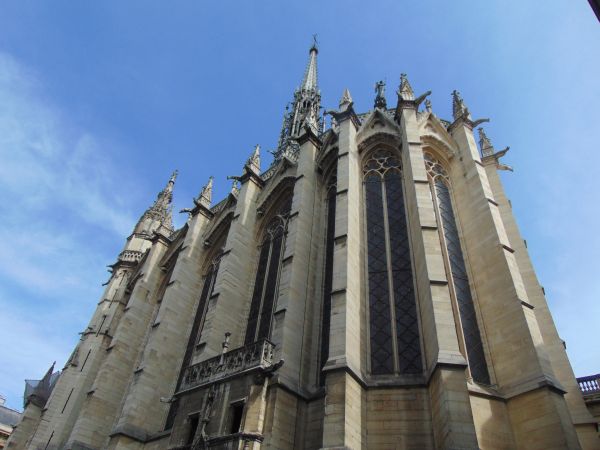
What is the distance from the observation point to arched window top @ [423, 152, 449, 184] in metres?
15.8

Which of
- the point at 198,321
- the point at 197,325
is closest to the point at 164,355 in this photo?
the point at 197,325

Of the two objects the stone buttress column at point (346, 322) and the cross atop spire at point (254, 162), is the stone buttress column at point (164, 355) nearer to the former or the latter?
the cross atop spire at point (254, 162)

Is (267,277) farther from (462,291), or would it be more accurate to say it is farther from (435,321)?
(435,321)

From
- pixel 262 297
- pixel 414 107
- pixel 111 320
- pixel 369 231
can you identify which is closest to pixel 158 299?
pixel 111 320

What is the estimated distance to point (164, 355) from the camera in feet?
56.9

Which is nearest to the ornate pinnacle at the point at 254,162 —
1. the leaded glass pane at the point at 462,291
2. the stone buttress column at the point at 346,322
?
the stone buttress column at the point at 346,322

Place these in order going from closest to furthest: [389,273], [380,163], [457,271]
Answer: [457,271], [389,273], [380,163]

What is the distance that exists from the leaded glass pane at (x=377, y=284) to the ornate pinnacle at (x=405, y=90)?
10.5ft

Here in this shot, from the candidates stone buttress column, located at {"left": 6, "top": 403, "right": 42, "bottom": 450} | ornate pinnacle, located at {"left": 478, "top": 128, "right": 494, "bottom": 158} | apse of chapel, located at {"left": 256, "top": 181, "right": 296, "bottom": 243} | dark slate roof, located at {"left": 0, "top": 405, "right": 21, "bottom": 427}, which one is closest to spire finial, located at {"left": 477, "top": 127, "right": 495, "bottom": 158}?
ornate pinnacle, located at {"left": 478, "top": 128, "right": 494, "bottom": 158}

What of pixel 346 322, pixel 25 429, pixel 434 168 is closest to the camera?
pixel 346 322

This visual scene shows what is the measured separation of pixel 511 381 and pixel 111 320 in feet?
67.7

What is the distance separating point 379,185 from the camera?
15.8 m

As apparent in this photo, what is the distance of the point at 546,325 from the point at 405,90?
30.8 feet

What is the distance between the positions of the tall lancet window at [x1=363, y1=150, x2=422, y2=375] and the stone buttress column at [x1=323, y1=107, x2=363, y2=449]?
1.70 ft
